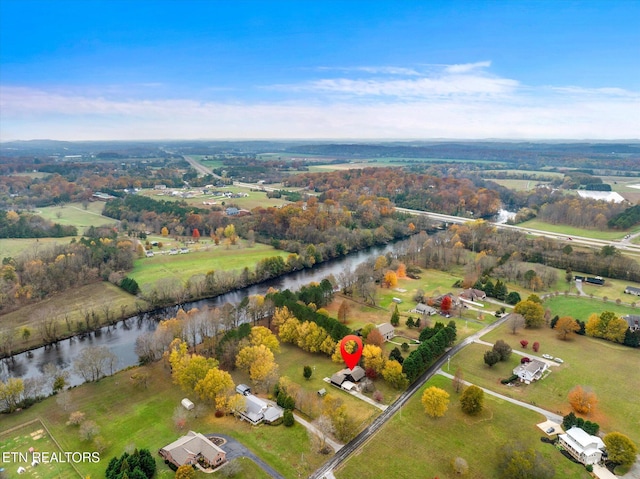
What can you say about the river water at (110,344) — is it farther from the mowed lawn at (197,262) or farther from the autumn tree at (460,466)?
the autumn tree at (460,466)

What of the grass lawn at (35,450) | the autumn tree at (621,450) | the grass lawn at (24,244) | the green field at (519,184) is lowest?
the grass lawn at (35,450)

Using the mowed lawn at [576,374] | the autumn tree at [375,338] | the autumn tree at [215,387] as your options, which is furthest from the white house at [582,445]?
the autumn tree at [215,387]

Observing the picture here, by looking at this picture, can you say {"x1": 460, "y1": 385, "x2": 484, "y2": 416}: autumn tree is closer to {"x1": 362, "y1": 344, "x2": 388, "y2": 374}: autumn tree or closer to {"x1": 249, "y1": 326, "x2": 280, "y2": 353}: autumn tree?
{"x1": 362, "y1": 344, "x2": 388, "y2": 374}: autumn tree

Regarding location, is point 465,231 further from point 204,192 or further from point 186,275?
point 204,192

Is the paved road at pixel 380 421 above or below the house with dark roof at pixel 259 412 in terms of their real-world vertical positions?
below

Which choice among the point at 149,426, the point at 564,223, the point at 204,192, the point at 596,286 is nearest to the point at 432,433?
the point at 149,426
